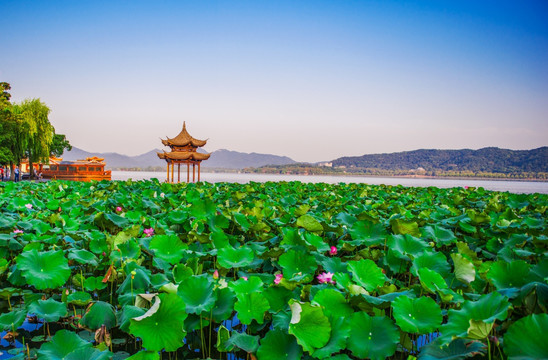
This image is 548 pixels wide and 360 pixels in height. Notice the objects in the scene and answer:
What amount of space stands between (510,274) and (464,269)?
195 mm

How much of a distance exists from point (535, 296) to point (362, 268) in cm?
67

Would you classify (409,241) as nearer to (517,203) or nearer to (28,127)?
(517,203)

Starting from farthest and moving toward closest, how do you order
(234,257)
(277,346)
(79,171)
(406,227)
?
1. (79,171)
2. (406,227)
3. (234,257)
4. (277,346)

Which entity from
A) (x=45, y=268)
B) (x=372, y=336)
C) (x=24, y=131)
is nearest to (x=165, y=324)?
(x=372, y=336)

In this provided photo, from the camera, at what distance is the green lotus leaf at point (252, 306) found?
138 cm

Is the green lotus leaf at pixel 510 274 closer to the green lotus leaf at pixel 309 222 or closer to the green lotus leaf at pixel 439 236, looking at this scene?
the green lotus leaf at pixel 439 236

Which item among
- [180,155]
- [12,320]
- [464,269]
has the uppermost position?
[180,155]

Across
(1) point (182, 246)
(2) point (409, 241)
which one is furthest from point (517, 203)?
(1) point (182, 246)

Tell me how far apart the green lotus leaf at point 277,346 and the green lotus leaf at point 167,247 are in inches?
39.8

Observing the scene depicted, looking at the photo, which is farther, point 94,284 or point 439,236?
point 439,236

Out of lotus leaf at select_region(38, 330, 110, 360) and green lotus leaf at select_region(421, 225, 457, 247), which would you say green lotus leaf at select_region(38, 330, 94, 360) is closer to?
lotus leaf at select_region(38, 330, 110, 360)

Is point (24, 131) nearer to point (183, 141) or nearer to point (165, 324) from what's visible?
point (183, 141)

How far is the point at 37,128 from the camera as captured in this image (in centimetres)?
2789

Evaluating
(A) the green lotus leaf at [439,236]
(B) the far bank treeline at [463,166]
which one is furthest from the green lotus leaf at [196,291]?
(B) the far bank treeline at [463,166]
